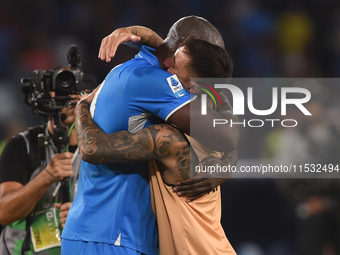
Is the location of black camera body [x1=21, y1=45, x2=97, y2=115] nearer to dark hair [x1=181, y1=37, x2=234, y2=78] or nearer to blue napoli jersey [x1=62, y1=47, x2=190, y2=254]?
blue napoli jersey [x1=62, y1=47, x2=190, y2=254]

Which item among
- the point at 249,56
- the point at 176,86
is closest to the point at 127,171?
the point at 176,86

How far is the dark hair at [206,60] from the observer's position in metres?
1.29

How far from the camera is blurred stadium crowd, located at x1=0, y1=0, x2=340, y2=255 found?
343 centimetres

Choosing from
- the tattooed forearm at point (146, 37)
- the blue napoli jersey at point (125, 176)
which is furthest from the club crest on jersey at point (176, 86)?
the tattooed forearm at point (146, 37)

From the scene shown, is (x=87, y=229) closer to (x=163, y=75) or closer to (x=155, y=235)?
(x=155, y=235)

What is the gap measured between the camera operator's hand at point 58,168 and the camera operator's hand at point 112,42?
730mm

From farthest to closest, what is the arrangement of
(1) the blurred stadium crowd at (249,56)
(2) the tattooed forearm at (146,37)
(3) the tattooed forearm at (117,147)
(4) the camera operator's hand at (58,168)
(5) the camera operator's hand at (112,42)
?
1. (1) the blurred stadium crowd at (249,56)
2. (4) the camera operator's hand at (58,168)
3. (2) the tattooed forearm at (146,37)
4. (5) the camera operator's hand at (112,42)
5. (3) the tattooed forearm at (117,147)

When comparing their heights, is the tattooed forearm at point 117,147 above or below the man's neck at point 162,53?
below

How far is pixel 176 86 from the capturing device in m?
1.29

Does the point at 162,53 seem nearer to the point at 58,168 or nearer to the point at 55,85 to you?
the point at 55,85

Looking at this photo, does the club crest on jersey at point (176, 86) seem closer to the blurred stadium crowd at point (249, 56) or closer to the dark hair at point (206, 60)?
the dark hair at point (206, 60)

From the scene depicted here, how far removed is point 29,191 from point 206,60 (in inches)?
47.9

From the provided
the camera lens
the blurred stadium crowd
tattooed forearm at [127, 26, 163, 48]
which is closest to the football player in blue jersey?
tattooed forearm at [127, 26, 163, 48]

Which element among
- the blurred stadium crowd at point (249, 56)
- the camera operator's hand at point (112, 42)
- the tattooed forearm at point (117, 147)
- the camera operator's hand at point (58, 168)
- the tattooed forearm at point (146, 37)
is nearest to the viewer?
the tattooed forearm at point (117, 147)
